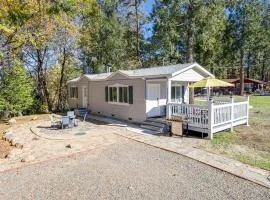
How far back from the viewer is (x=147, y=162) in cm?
693

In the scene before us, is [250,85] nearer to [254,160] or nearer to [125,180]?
[254,160]

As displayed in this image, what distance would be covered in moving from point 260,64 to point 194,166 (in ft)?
193

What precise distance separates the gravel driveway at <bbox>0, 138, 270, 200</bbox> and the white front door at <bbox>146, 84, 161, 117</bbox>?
5.34m

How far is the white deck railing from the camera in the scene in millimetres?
9617

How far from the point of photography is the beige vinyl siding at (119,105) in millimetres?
12852

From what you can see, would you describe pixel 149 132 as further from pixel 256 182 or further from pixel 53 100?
pixel 53 100

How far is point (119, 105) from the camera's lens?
1468 cm

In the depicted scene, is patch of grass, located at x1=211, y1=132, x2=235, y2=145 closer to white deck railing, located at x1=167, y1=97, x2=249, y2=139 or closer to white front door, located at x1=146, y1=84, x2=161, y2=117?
white deck railing, located at x1=167, y1=97, x2=249, y2=139

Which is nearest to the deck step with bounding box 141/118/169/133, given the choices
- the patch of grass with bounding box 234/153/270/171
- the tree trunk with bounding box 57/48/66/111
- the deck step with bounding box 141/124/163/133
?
the deck step with bounding box 141/124/163/133

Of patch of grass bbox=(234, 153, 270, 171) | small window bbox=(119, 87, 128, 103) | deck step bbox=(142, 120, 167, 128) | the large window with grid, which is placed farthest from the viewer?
small window bbox=(119, 87, 128, 103)

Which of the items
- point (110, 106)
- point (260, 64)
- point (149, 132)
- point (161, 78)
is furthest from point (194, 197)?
point (260, 64)

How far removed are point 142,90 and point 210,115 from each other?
436 cm

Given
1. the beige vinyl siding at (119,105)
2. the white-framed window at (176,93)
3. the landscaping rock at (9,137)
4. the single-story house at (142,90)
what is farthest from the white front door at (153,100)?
the landscaping rock at (9,137)

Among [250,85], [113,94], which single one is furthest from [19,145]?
[250,85]
